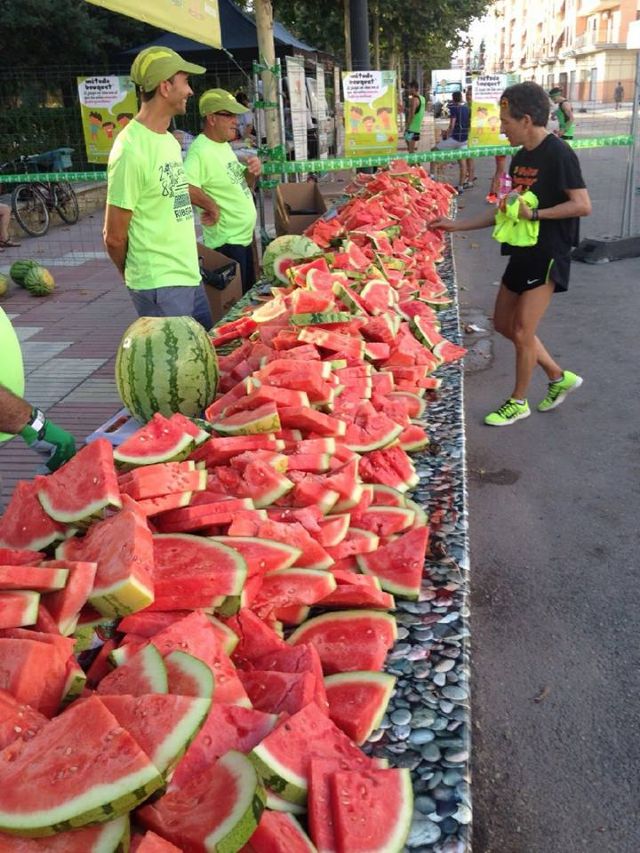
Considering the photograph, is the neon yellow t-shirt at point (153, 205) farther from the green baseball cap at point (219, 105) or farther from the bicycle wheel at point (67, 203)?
the bicycle wheel at point (67, 203)

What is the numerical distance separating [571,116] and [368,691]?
52.7 ft

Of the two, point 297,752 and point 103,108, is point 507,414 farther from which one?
point 103,108

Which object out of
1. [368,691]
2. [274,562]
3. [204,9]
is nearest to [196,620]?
[274,562]

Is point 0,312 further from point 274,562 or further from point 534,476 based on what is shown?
point 534,476

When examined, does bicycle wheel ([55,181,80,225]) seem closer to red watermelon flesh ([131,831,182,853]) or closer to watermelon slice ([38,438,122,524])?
watermelon slice ([38,438,122,524])

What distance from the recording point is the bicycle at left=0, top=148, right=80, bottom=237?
43.5ft

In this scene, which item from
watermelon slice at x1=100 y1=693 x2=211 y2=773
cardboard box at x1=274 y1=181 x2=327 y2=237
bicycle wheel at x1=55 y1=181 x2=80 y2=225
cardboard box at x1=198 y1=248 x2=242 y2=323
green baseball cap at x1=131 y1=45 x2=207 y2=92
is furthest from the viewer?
bicycle wheel at x1=55 y1=181 x2=80 y2=225

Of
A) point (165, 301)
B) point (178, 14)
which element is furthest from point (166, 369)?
point (178, 14)

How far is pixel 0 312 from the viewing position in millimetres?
2785

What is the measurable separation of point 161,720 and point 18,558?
0.64 m

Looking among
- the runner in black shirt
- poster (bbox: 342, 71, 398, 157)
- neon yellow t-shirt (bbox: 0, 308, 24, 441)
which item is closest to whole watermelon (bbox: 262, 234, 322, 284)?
the runner in black shirt

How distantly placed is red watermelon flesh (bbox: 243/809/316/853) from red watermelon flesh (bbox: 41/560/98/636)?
56 cm

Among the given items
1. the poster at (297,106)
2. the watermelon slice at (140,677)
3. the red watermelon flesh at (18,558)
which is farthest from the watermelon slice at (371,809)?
the poster at (297,106)

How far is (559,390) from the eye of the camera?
5406 mm
